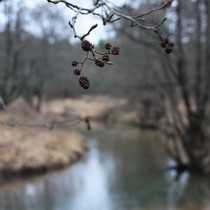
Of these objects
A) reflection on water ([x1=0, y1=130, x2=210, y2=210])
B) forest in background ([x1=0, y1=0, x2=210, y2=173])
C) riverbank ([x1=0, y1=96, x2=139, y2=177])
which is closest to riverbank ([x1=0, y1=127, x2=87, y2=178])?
riverbank ([x1=0, y1=96, x2=139, y2=177])

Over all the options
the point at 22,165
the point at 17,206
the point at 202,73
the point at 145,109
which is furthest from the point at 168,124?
the point at 145,109

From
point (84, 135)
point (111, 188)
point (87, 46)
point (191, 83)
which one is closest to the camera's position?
point (87, 46)

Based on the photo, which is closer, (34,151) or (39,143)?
(34,151)

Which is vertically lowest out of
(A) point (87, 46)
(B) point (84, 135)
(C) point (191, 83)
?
(B) point (84, 135)

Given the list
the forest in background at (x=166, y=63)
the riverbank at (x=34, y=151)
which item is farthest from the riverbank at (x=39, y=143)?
the forest in background at (x=166, y=63)

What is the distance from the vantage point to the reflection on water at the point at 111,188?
13.0 m

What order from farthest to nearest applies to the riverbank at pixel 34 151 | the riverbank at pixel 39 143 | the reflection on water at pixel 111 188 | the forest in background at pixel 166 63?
the riverbank at pixel 39 143 < the riverbank at pixel 34 151 < the forest in background at pixel 166 63 < the reflection on water at pixel 111 188

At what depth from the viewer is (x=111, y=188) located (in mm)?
14906

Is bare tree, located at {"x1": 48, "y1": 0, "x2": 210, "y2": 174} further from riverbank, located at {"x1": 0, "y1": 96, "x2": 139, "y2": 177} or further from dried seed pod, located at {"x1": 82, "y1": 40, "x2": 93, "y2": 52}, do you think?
dried seed pod, located at {"x1": 82, "y1": 40, "x2": 93, "y2": 52}

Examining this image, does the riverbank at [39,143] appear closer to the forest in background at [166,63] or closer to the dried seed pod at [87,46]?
the forest in background at [166,63]

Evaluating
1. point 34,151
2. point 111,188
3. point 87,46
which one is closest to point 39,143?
point 34,151

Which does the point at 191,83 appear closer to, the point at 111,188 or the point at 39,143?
the point at 111,188

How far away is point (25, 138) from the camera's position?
66.3 ft

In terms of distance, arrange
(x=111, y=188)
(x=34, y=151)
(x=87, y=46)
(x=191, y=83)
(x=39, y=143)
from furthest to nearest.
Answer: (x=39, y=143) → (x=34, y=151) → (x=191, y=83) → (x=111, y=188) → (x=87, y=46)
